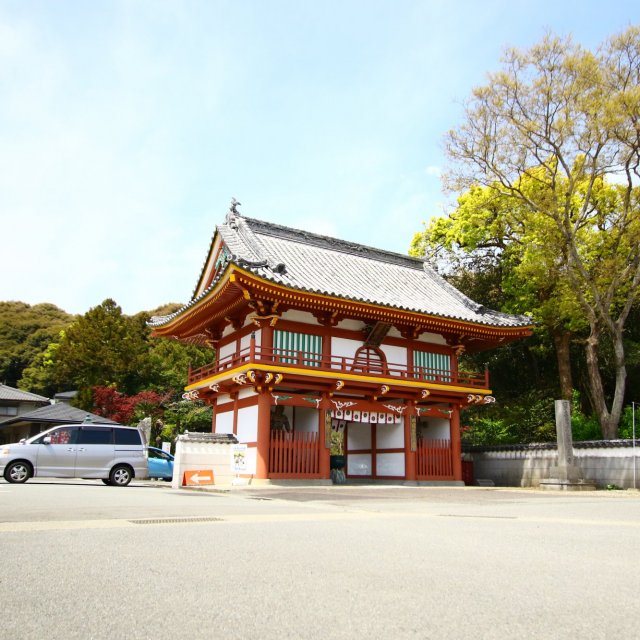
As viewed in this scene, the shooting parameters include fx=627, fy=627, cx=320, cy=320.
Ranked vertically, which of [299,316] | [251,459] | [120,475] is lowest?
[120,475]

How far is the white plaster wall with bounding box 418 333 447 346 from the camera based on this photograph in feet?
84.9

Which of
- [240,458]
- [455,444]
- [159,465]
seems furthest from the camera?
[159,465]

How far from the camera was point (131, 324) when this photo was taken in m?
53.6

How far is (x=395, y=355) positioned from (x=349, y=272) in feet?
14.1

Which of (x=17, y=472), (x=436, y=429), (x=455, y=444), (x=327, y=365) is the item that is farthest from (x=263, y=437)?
(x=455, y=444)

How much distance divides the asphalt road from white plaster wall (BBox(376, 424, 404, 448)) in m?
15.7

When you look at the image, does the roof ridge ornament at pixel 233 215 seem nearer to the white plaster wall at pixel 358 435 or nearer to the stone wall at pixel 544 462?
the white plaster wall at pixel 358 435

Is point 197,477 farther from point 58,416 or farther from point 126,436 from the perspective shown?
point 58,416

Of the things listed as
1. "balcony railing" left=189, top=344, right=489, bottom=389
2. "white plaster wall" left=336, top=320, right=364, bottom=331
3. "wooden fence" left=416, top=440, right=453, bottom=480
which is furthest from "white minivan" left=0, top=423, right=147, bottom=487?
"wooden fence" left=416, top=440, right=453, bottom=480

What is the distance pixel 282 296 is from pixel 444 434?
999cm

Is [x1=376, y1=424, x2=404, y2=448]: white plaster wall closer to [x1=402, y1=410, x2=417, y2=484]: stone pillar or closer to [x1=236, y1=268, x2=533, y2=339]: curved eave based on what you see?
[x1=402, y1=410, x2=417, y2=484]: stone pillar

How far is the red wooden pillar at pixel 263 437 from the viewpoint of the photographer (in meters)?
20.8

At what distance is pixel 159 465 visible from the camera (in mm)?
26516

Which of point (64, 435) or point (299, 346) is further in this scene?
point (299, 346)
